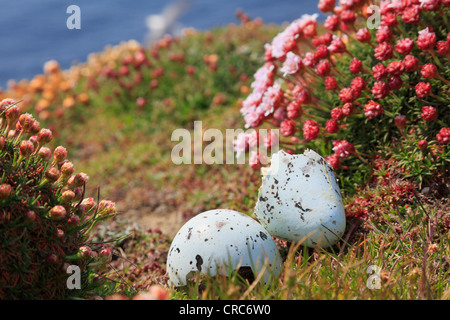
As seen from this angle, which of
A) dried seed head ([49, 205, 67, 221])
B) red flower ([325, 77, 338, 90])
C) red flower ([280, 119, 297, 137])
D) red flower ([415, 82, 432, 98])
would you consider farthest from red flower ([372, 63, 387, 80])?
dried seed head ([49, 205, 67, 221])

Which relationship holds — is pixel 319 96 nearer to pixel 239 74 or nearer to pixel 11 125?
pixel 11 125

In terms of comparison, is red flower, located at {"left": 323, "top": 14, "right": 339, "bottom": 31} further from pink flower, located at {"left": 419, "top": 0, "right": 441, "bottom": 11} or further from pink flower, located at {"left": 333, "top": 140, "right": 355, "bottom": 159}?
pink flower, located at {"left": 333, "top": 140, "right": 355, "bottom": 159}

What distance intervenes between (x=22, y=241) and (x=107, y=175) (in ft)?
15.1

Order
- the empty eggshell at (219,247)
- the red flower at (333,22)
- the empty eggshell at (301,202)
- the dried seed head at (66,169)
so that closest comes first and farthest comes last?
1. the dried seed head at (66,169)
2. the empty eggshell at (219,247)
3. the empty eggshell at (301,202)
4. the red flower at (333,22)

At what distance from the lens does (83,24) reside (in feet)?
70.7

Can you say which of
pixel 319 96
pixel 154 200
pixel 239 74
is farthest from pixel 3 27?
pixel 319 96

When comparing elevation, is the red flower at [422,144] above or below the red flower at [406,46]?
below

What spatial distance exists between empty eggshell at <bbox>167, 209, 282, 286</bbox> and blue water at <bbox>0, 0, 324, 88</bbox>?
49.1ft

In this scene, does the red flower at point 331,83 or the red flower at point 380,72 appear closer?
the red flower at point 380,72

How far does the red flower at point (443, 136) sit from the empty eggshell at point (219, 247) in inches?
59.9

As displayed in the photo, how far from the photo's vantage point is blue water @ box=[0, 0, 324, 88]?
749 inches

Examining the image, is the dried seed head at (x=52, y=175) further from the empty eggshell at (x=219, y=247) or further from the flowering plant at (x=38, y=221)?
the empty eggshell at (x=219, y=247)

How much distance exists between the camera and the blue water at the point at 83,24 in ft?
62.4

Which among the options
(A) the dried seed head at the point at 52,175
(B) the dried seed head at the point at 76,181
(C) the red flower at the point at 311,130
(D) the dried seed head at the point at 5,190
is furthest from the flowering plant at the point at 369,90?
(D) the dried seed head at the point at 5,190
